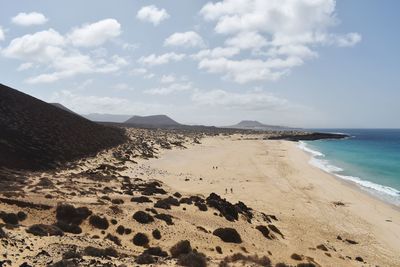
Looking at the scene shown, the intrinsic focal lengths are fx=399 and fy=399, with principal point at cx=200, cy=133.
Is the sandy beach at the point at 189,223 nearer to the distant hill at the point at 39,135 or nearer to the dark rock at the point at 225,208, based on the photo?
the dark rock at the point at 225,208

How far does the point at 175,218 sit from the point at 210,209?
389cm

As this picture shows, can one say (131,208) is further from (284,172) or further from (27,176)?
(284,172)

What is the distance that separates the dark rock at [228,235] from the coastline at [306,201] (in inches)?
79.4

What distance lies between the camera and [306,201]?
3347 cm

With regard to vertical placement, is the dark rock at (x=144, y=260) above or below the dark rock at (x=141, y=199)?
above

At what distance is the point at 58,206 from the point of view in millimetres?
20031

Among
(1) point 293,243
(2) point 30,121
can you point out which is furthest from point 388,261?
(2) point 30,121

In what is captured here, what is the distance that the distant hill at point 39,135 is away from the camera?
3958 centimetres

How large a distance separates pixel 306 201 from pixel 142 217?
1749 centimetres

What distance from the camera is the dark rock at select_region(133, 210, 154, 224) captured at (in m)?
20.5

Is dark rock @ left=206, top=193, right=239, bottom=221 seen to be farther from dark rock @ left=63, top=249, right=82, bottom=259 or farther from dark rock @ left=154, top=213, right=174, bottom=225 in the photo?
dark rock @ left=63, top=249, right=82, bottom=259

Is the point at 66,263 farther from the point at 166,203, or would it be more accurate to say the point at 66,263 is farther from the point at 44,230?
the point at 166,203

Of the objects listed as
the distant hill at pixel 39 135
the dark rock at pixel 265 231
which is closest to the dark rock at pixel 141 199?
the dark rock at pixel 265 231

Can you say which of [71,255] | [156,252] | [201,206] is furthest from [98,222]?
[201,206]
